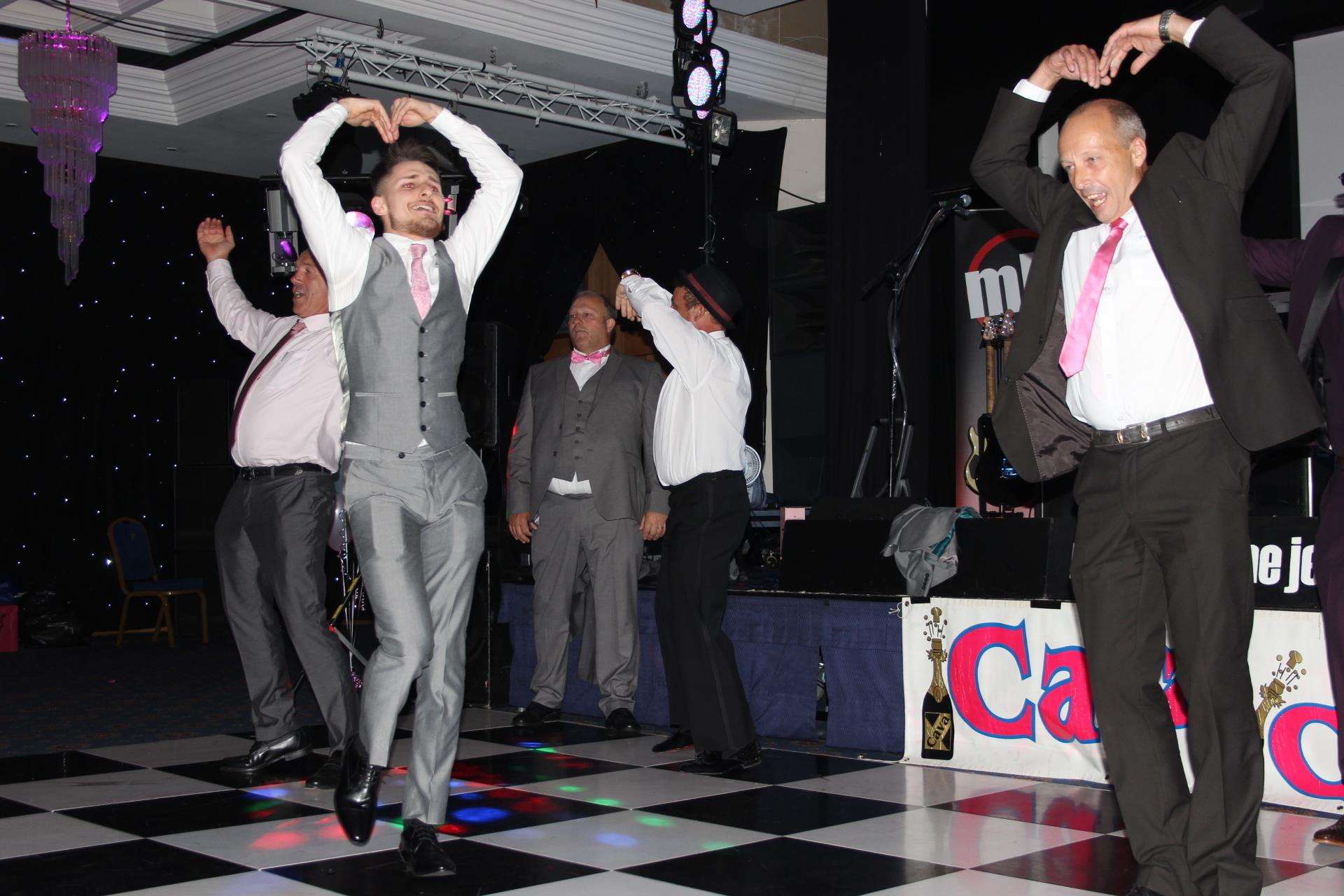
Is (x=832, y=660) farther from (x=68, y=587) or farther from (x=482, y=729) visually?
(x=68, y=587)

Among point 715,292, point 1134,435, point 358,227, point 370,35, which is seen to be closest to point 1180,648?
point 1134,435

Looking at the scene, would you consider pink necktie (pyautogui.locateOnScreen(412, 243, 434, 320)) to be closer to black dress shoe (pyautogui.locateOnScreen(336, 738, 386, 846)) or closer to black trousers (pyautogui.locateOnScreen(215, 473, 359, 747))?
black dress shoe (pyautogui.locateOnScreen(336, 738, 386, 846))

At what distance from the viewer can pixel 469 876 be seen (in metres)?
2.75

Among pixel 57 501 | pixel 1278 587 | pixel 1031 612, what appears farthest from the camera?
pixel 57 501

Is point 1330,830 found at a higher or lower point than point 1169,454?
lower

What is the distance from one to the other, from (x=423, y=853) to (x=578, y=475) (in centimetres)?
248

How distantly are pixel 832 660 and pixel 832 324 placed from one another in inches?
129

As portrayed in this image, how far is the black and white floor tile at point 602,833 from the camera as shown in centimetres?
268

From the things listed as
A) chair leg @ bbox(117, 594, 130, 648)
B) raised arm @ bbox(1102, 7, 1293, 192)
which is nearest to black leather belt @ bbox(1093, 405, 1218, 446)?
raised arm @ bbox(1102, 7, 1293, 192)

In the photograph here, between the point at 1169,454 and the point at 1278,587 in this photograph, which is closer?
the point at 1169,454

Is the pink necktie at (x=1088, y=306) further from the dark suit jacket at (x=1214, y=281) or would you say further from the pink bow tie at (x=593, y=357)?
the pink bow tie at (x=593, y=357)

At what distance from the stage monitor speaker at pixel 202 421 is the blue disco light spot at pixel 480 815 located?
22.8 feet

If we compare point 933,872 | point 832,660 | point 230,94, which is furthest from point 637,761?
point 230,94

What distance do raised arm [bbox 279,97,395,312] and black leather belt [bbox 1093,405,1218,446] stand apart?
4.97ft
